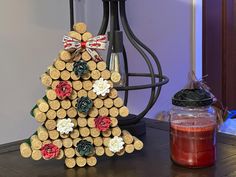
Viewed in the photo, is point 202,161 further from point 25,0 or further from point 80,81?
point 25,0

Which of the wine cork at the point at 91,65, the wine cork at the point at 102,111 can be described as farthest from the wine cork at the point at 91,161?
the wine cork at the point at 91,65

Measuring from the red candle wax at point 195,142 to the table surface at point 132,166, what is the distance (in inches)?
0.7

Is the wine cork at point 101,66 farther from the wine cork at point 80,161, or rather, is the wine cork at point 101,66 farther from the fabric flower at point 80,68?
the wine cork at point 80,161

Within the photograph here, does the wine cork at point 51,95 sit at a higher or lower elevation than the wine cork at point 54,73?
lower

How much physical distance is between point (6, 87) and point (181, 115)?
24.6 inches

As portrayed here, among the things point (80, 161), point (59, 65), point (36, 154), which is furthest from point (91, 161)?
point (59, 65)

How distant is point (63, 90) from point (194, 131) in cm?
30

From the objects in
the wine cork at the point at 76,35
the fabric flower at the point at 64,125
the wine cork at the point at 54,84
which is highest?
the wine cork at the point at 76,35

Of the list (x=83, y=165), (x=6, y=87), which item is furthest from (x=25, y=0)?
Result: (x=83, y=165)

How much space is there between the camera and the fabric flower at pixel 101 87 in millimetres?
951

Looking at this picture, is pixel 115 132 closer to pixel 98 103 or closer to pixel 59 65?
pixel 98 103

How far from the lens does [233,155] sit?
3.35ft

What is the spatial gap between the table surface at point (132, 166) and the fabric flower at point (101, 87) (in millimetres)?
171

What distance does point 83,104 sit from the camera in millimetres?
941
